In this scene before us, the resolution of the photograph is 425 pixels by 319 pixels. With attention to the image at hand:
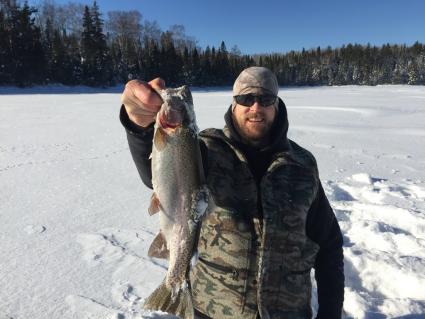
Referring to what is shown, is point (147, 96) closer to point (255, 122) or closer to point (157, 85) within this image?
point (157, 85)

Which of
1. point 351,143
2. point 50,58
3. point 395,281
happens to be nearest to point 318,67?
point 50,58

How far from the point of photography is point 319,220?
230 cm

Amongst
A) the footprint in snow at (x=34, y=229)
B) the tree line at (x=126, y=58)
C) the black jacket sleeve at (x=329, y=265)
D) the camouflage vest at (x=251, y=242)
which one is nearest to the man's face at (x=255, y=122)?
the camouflage vest at (x=251, y=242)

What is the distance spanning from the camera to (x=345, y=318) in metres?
3.00

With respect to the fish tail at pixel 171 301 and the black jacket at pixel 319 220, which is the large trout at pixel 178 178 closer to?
the fish tail at pixel 171 301

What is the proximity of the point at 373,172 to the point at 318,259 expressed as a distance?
5.07 m

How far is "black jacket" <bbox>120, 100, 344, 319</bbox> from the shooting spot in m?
2.12

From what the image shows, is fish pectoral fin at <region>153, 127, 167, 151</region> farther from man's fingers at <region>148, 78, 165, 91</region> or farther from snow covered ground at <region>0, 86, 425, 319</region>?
snow covered ground at <region>0, 86, 425, 319</region>

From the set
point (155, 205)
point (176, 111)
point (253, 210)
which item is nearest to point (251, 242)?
point (253, 210)

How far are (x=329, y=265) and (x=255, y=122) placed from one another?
0.99 metres

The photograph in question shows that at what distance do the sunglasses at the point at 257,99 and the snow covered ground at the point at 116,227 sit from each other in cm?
166

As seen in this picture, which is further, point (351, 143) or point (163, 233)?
point (351, 143)

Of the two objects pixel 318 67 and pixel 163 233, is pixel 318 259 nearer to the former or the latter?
pixel 163 233

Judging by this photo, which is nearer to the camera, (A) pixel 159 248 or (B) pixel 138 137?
(A) pixel 159 248
